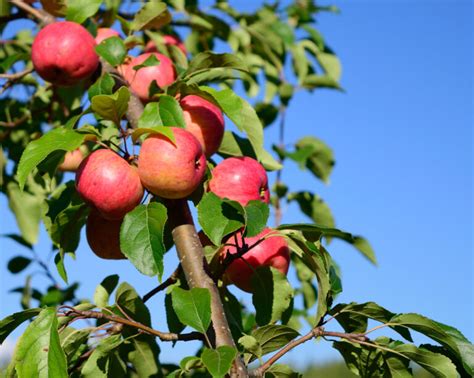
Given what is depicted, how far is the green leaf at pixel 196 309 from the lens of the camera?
1.32 m

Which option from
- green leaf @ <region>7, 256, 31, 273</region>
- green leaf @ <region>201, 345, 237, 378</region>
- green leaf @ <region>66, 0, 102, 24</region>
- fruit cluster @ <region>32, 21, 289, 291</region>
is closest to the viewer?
green leaf @ <region>201, 345, 237, 378</region>

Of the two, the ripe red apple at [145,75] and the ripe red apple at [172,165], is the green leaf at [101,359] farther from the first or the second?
the ripe red apple at [145,75]

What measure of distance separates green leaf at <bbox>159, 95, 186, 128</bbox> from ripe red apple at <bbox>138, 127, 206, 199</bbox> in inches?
1.4

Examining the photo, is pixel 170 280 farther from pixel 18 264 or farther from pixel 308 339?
pixel 18 264

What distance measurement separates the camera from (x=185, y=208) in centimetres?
152

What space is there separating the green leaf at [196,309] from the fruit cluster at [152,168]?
0.11 metres

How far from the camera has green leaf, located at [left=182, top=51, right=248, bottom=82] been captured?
5.41 feet

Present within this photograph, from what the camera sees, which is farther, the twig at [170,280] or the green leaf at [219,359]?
the twig at [170,280]

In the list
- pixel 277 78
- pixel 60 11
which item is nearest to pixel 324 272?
pixel 60 11

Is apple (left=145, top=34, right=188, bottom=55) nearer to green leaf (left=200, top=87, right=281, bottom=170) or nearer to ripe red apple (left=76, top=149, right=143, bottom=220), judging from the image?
green leaf (left=200, top=87, right=281, bottom=170)

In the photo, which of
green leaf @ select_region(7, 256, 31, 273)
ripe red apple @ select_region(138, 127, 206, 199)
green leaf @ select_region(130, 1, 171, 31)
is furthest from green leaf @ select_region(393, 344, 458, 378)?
green leaf @ select_region(7, 256, 31, 273)

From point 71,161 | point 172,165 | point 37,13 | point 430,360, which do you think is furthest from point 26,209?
point 430,360

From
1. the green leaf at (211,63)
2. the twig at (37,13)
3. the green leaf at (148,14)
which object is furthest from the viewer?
the twig at (37,13)


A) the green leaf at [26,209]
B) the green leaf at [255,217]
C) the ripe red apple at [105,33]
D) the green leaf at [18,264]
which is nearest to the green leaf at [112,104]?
the green leaf at [255,217]
